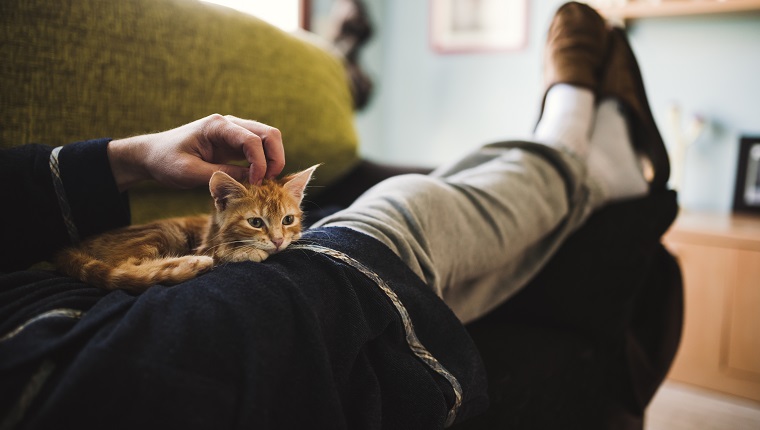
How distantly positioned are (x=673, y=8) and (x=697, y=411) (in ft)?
4.37

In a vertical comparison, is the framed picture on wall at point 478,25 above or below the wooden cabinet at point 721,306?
above

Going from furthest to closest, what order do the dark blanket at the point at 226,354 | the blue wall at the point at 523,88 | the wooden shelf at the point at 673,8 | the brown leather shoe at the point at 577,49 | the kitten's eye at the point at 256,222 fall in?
the blue wall at the point at 523,88 < the wooden shelf at the point at 673,8 < the brown leather shoe at the point at 577,49 < the kitten's eye at the point at 256,222 < the dark blanket at the point at 226,354

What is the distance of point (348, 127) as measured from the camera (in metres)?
1.25

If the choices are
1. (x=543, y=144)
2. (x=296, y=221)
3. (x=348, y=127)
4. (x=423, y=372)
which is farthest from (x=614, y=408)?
(x=348, y=127)

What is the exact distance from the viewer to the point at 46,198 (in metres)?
0.52

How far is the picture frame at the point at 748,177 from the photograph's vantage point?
1740mm

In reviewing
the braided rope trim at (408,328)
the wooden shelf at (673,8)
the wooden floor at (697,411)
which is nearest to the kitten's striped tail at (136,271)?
the braided rope trim at (408,328)

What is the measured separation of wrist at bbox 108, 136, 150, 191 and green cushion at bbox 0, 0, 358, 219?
0.50 feet

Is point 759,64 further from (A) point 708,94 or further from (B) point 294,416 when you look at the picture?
(B) point 294,416

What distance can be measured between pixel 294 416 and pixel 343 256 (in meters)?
0.18

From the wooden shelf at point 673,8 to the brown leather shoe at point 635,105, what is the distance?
2.79 ft

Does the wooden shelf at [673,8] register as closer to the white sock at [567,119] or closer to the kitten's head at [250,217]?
the white sock at [567,119]

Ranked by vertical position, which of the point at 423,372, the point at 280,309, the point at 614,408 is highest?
the point at 280,309

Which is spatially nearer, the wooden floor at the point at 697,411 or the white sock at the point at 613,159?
the white sock at the point at 613,159
